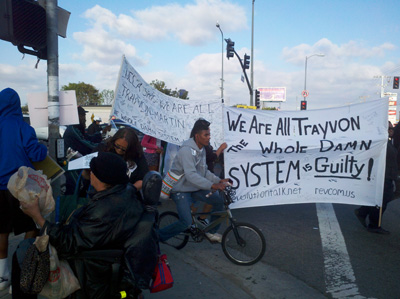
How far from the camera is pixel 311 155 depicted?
19.2 ft

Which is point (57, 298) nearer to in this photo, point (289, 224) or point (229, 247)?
point (229, 247)

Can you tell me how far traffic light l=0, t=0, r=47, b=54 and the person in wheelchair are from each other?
2.13 metres

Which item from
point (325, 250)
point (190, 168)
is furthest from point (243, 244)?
point (325, 250)

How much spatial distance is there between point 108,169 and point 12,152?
5.08 feet

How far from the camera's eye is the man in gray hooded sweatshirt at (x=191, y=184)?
169 inches

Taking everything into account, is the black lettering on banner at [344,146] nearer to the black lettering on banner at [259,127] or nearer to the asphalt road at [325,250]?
the black lettering on banner at [259,127]

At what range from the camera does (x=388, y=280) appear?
13.1 feet

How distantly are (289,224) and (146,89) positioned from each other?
3442 millimetres

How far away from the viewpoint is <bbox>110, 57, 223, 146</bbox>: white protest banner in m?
5.30

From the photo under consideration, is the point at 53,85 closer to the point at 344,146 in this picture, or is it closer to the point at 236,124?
the point at 236,124

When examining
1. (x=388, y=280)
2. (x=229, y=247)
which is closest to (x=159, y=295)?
(x=229, y=247)

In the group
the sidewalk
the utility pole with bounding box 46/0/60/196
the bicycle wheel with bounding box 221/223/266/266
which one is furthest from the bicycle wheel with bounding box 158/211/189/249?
the utility pole with bounding box 46/0/60/196

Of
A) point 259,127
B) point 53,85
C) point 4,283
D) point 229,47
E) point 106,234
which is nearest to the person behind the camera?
point 106,234

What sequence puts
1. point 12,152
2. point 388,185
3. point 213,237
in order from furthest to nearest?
point 388,185
point 213,237
point 12,152
